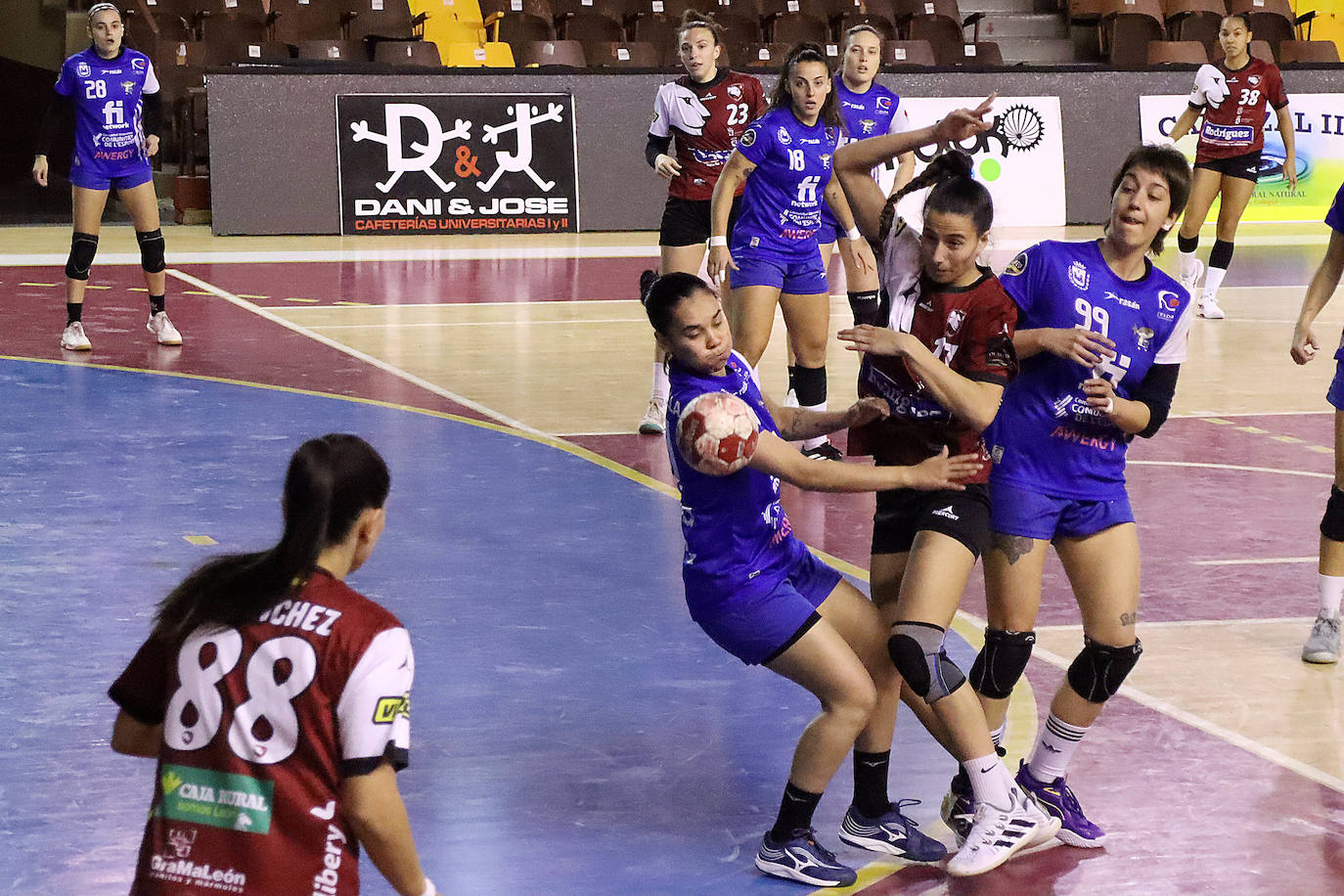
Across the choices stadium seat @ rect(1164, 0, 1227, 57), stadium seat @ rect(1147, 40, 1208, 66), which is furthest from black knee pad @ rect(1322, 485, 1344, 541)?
stadium seat @ rect(1164, 0, 1227, 57)

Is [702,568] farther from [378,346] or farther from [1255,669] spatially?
[378,346]

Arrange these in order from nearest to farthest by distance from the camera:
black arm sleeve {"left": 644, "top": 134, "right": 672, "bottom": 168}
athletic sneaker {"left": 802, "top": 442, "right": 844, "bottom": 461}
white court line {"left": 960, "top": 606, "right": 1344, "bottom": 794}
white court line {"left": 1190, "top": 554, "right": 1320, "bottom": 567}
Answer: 1. white court line {"left": 960, "top": 606, "right": 1344, "bottom": 794}
2. white court line {"left": 1190, "top": 554, "right": 1320, "bottom": 567}
3. athletic sneaker {"left": 802, "top": 442, "right": 844, "bottom": 461}
4. black arm sleeve {"left": 644, "top": 134, "right": 672, "bottom": 168}

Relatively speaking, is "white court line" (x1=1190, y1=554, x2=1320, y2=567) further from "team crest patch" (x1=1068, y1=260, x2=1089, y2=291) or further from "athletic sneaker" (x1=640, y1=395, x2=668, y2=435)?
"athletic sneaker" (x1=640, y1=395, x2=668, y2=435)

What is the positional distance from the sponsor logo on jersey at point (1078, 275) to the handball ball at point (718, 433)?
42.5 inches

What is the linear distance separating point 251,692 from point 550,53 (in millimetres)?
19284

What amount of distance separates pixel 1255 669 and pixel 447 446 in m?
4.65

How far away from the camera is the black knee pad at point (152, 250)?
11945mm

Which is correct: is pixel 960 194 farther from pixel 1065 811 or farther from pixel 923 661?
pixel 1065 811

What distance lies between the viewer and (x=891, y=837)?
171 inches

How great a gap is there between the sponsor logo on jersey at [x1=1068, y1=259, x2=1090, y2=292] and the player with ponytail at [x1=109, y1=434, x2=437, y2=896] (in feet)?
7.89

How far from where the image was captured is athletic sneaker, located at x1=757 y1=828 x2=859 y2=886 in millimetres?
4156

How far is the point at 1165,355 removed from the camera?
4531mm

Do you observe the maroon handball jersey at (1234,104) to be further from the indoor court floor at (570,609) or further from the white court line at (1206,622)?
the white court line at (1206,622)

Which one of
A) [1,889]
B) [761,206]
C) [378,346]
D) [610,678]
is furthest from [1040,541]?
[378,346]
